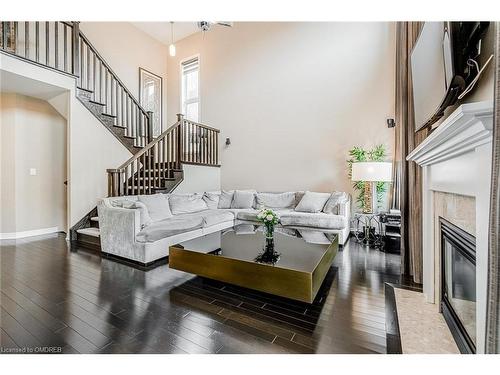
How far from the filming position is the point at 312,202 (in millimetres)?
4316

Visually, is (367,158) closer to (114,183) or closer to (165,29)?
(114,183)

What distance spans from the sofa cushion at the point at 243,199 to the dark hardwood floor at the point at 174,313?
8.01 ft

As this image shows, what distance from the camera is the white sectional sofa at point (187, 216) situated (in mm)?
3047

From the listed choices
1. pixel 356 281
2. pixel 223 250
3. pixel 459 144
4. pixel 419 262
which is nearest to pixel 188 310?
→ pixel 223 250

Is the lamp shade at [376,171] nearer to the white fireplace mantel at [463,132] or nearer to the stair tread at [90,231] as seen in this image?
the white fireplace mantel at [463,132]

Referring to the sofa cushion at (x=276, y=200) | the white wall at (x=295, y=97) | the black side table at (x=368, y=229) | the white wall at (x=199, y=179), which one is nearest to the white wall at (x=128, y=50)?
the white wall at (x=295, y=97)

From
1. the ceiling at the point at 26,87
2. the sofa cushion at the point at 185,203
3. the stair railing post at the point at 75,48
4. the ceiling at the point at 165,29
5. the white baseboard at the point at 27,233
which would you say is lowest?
the white baseboard at the point at 27,233

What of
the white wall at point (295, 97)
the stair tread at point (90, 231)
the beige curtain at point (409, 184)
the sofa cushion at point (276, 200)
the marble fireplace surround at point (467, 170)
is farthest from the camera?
the sofa cushion at point (276, 200)

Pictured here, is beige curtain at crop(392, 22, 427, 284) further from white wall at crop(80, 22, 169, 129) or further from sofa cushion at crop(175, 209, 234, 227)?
white wall at crop(80, 22, 169, 129)

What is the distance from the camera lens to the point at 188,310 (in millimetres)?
1908

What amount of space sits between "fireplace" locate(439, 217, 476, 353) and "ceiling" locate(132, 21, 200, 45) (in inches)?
269

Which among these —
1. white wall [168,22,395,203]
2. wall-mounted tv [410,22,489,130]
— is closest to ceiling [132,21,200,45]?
white wall [168,22,395,203]

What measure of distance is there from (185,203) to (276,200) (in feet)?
5.81
